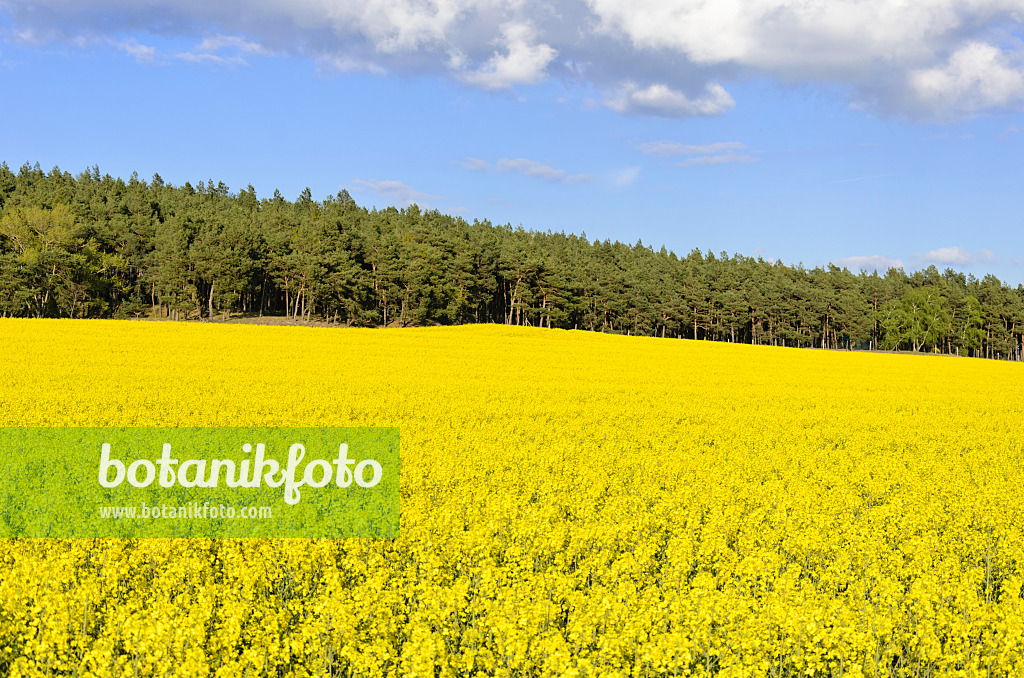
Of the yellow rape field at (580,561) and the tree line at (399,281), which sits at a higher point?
the tree line at (399,281)

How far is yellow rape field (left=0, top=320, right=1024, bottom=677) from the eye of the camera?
21.0 feet

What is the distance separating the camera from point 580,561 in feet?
30.7

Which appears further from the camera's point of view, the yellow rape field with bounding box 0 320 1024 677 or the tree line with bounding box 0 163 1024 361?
the tree line with bounding box 0 163 1024 361

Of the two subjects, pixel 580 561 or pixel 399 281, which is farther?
pixel 399 281

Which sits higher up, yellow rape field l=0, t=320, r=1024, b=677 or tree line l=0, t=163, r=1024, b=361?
tree line l=0, t=163, r=1024, b=361

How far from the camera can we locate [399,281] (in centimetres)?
9119

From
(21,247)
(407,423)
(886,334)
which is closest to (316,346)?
(407,423)

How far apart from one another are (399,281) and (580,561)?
3313 inches

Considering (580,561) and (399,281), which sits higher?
(399,281)

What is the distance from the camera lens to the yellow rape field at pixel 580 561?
639 centimetres

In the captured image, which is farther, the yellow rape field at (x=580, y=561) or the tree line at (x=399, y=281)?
the tree line at (x=399, y=281)

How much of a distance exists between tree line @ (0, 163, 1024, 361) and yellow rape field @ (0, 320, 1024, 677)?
64314 millimetres

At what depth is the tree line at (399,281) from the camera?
86.3 m

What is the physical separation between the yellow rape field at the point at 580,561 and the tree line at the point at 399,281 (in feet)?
211
